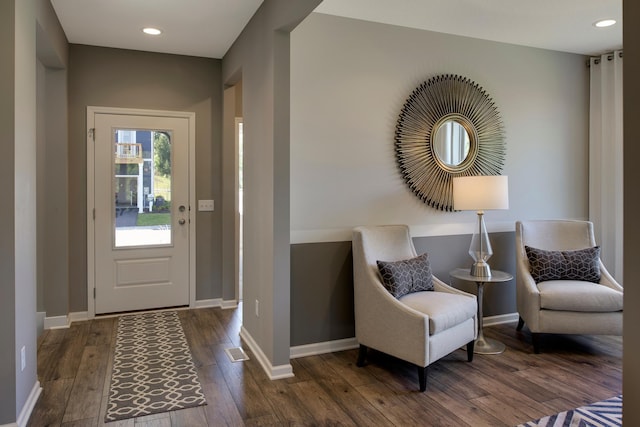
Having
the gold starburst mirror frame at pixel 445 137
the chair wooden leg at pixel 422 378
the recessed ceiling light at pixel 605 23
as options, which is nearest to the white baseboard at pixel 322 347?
the chair wooden leg at pixel 422 378

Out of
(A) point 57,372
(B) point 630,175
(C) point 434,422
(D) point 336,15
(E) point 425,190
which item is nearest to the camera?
(B) point 630,175

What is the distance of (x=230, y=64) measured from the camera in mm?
4152

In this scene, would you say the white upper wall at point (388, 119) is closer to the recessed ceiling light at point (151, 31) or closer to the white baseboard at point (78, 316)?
the recessed ceiling light at point (151, 31)

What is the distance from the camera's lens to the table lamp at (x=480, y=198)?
333cm

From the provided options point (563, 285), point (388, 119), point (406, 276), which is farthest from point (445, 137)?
point (563, 285)

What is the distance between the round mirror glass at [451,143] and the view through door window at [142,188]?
2551 millimetres

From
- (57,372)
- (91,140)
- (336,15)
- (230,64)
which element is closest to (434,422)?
(57,372)

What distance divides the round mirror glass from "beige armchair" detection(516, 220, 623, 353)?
30.5 inches

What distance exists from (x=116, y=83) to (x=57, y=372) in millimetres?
2571

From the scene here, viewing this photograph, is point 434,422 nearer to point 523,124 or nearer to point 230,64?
point 523,124

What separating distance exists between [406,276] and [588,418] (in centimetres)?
127

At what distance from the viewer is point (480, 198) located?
11.0ft

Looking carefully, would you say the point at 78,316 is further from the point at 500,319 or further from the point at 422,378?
the point at 500,319

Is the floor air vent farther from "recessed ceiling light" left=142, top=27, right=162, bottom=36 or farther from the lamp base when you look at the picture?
"recessed ceiling light" left=142, top=27, right=162, bottom=36
